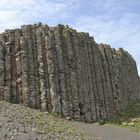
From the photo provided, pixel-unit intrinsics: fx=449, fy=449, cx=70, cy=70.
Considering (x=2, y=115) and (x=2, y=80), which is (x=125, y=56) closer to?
(x=2, y=80)

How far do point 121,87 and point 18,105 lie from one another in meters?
18.3

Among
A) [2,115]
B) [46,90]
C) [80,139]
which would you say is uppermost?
[46,90]

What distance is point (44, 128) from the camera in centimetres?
2823

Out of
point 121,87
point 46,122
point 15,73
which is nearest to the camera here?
point 46,122

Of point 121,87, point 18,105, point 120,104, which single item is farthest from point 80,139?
point 121,87

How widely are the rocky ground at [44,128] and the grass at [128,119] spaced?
2284mm

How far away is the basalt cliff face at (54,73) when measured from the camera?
35844mm

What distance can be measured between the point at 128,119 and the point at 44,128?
14968mm

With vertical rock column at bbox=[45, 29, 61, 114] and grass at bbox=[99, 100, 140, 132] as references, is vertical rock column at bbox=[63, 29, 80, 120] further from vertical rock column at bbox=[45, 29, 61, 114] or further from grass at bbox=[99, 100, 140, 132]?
grass at bbox=[99, 100, 140, 132]

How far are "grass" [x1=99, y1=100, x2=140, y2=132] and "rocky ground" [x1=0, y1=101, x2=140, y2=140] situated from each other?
2.28 m

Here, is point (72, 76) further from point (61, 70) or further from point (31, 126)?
point (31, 126)

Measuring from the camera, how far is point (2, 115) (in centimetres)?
2872

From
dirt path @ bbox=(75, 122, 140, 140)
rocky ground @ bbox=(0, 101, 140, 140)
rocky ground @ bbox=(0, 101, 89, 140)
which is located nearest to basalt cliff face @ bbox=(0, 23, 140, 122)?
rocky ground @ bbox=(0, 101, 140, 140)

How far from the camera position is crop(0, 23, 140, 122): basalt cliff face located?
35844 mm
